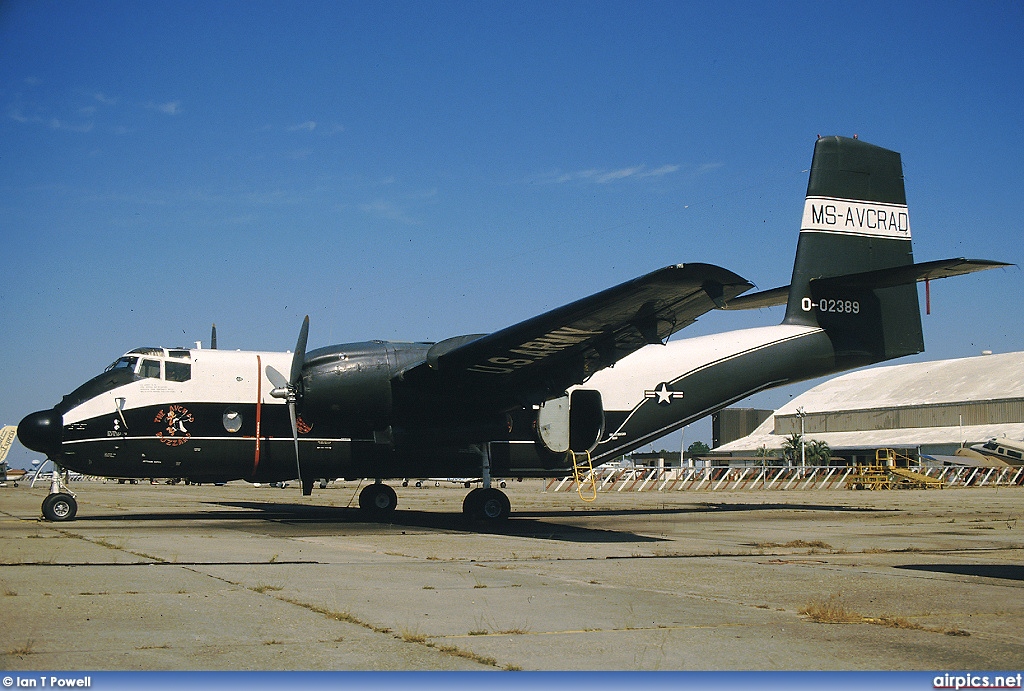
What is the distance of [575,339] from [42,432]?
→ 9.87 meters

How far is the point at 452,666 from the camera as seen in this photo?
A: 5.05m

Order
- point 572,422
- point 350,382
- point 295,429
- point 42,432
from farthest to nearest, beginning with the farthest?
Answer: point 572,422, point 295,429, point 42,432, point 350,382

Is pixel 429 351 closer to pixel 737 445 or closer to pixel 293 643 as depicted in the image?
pixel 293 643

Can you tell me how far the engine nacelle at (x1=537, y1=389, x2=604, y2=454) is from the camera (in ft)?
56.5

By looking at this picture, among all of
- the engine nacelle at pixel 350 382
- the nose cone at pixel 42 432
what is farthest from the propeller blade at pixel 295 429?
the nose cone at pixel 42 432

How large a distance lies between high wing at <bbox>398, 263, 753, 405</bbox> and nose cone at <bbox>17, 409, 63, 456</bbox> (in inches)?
253

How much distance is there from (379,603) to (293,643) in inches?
70.5

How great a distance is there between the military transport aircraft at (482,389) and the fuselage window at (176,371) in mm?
26

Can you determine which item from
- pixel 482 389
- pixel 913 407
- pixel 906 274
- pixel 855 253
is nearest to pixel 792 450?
pixel 913 407

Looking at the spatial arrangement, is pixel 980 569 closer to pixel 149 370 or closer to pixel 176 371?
pixel 176 371

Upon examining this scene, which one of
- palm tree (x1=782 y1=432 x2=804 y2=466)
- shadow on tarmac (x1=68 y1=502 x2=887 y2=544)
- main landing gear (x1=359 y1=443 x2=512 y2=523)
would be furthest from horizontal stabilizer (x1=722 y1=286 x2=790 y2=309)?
palm tree (x1=782 y1=432 x2=804 y2=466)

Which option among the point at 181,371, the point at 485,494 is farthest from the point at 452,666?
the point at 181,371

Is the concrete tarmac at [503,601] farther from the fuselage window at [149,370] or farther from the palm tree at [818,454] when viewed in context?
the palm tree at [818,454]

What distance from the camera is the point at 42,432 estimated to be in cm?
1612
